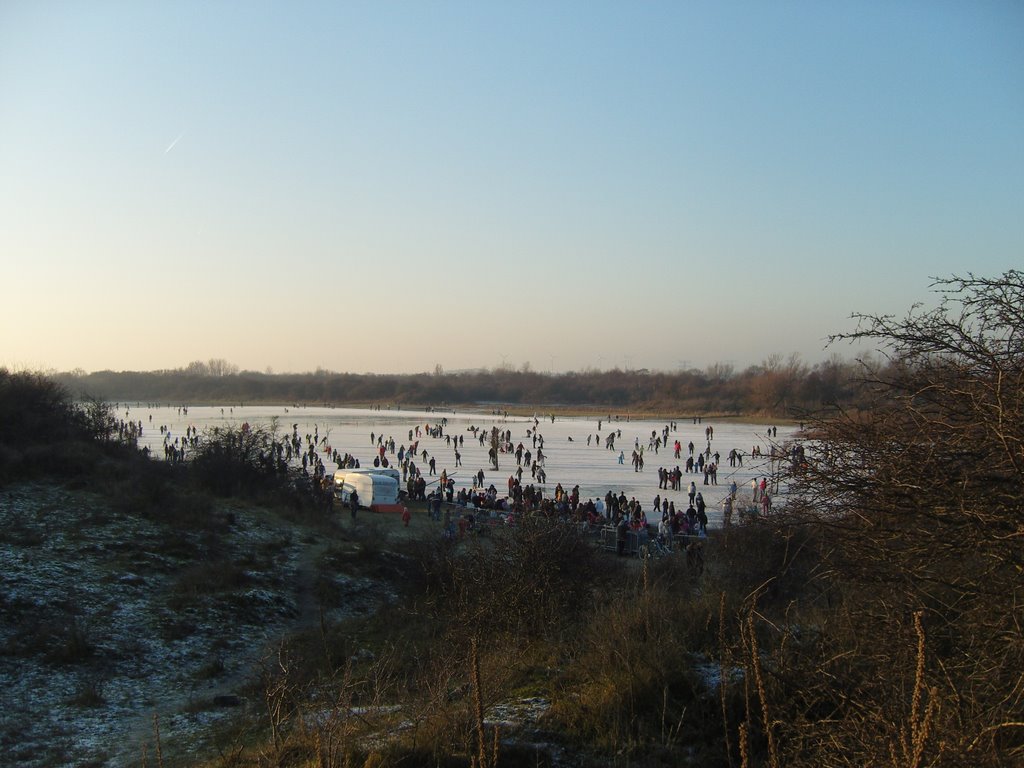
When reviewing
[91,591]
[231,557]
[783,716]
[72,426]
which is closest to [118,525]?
[231,557]

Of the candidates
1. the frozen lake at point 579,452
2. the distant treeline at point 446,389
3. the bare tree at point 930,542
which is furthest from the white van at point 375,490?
the distant treeline at point 446,389

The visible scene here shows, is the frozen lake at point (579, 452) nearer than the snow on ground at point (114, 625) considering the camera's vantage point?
No

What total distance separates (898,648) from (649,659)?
2.62 m

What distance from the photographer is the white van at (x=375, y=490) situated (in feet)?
99.2

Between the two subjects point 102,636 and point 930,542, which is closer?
point 930,542

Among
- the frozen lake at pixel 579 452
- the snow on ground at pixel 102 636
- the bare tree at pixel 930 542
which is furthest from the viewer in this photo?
the frozen lake at pixel 579 452

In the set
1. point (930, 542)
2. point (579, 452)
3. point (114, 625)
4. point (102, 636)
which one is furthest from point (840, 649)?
Answer: point (579, 452)

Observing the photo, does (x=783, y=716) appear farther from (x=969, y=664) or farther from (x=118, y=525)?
(x=118, y=525)

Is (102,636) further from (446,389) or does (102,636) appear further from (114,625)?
(446,389)

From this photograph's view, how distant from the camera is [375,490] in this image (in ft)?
99.7

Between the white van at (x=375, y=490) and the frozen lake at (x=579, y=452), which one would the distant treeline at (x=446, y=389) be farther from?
the white van at (x=375, y=490)

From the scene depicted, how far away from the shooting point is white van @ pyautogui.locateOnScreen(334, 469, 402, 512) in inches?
1191

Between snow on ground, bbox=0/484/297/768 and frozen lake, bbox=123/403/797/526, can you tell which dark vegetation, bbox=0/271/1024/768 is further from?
frozen lake, bbox=123/403/797/526

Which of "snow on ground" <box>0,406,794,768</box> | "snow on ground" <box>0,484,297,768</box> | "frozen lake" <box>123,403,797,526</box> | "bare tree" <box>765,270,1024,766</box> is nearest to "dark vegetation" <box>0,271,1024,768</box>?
"bare tree" <box>765,270,1024,766</box>
